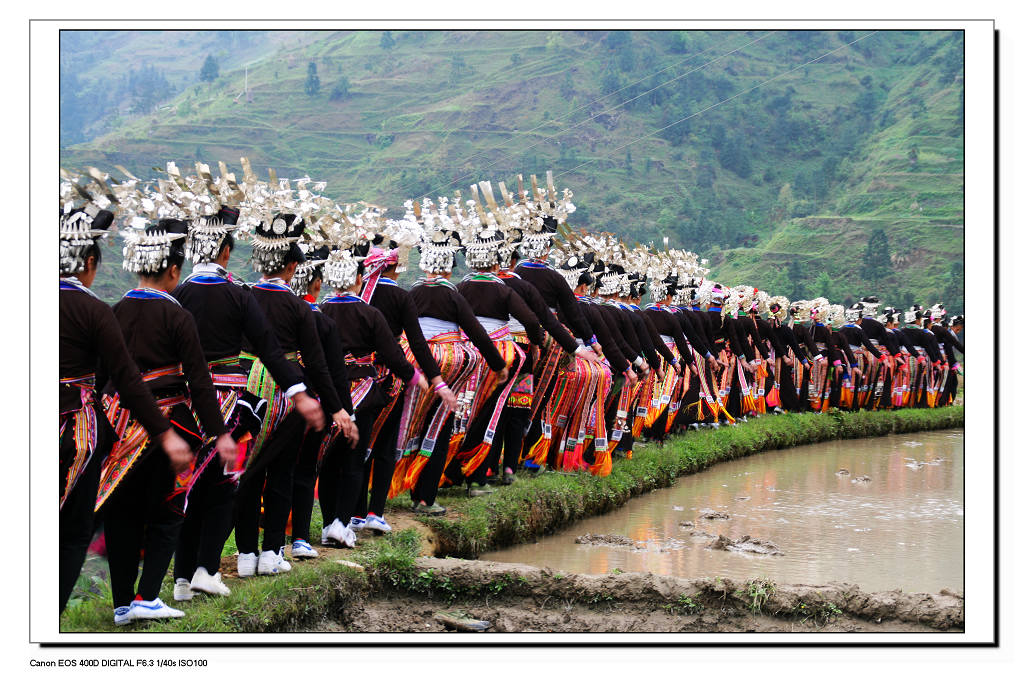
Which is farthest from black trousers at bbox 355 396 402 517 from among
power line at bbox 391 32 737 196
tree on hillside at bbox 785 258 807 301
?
power line at bbox 391 32 737 196

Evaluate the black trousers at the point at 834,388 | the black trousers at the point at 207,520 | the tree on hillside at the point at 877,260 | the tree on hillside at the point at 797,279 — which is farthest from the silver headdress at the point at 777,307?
the tree on hillside at the point at 877,260

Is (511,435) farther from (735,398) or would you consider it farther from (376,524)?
(735,398)

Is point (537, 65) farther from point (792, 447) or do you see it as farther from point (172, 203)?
point (172, 203)

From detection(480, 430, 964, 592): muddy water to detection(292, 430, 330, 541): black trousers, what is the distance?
157 cm

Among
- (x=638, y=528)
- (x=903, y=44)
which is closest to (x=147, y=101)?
(x=903, y=44)

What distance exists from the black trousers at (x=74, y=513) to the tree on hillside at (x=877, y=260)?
45295 mm

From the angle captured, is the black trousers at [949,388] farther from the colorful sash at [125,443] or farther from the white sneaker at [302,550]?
the colorful sash at [125,443]

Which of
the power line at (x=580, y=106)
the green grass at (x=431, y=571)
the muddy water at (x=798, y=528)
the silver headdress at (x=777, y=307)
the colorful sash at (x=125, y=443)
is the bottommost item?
the muddy water at (x=798, y=528)

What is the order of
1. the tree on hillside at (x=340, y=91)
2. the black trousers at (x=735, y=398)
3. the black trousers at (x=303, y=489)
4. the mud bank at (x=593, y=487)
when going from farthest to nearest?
the tree on hillside at (x=340, y=91), the black trousers at (x=735, y=398), the mud bank at (x=593, y=487), the black trousers at (x=303, y=489)

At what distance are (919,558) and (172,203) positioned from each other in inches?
211

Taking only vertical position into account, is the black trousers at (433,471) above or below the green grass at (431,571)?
above

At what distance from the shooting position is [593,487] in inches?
374

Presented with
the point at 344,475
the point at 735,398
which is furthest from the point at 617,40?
the point at 344,475

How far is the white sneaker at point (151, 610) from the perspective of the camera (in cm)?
489
